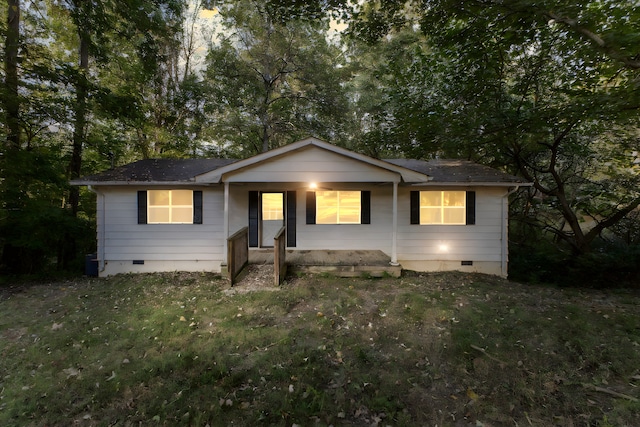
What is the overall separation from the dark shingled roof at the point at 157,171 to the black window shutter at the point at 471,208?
751cm

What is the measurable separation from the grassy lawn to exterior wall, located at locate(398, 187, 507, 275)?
6.69 feet

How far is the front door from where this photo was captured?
809 cm

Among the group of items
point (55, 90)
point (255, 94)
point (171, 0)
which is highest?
point (171, 0)

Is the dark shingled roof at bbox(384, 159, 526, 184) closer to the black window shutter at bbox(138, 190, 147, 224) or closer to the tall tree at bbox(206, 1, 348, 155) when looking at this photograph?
the tall tree at bbox(206, 1, 348, 155)

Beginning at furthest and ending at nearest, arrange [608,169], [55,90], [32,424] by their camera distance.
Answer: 1. [608,169]
2. [55,90]
3. [32,424]

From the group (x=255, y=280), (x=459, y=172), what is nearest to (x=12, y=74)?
(x=255, y=280)

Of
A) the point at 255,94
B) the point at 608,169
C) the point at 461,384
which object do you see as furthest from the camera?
the point at 255,94

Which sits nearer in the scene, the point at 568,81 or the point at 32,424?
the point at 32,424

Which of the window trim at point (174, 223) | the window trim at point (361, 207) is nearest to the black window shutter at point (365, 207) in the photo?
the window trim at point (361, 207)

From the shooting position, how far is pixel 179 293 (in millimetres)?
5766

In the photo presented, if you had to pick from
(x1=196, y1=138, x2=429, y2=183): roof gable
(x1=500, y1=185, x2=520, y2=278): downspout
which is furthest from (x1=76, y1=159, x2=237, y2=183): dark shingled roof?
(x1=500, y1=185, x2=520, y2=278): downspout

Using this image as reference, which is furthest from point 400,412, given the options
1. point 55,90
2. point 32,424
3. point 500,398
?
point 55,90

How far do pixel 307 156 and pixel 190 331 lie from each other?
14.9ft

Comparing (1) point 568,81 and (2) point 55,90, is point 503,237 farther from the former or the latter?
(2) point 55,90
